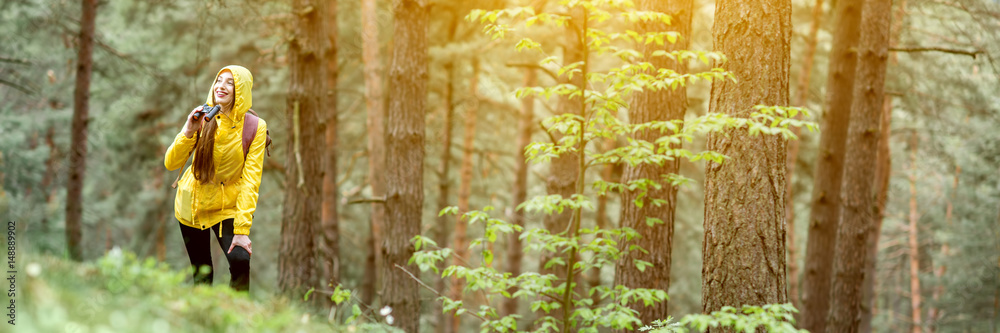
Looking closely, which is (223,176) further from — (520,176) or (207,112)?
(520,176)

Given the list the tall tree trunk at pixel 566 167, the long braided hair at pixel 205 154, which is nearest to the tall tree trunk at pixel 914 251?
the tall tree trunk at pixel 566 167

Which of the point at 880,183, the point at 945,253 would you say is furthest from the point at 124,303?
the point at 945,253

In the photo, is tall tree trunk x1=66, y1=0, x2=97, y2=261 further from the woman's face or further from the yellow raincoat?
the woman's face

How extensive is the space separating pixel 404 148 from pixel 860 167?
Answer: 20.6 ft

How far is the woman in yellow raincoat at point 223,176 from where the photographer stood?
12.7ft

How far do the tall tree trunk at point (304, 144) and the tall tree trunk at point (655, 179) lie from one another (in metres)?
3.60

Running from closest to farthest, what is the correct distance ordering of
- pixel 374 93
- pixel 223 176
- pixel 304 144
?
pixel 223 176
pixel 304 144
pixel 374 93

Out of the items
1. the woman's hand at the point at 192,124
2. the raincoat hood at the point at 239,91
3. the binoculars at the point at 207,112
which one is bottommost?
the woman's hand at the point at 192,124

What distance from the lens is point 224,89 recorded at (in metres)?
3.93

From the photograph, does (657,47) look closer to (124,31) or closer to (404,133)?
(404,133)

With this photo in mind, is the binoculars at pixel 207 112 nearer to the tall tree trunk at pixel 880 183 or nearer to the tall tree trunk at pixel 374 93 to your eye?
the tall tree trunk at pixel 374 93

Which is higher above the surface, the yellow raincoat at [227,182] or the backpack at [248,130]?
the backpack at [248,130]

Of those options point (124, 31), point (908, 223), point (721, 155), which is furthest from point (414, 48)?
point (908, 223)

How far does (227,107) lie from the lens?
397 centimetres
